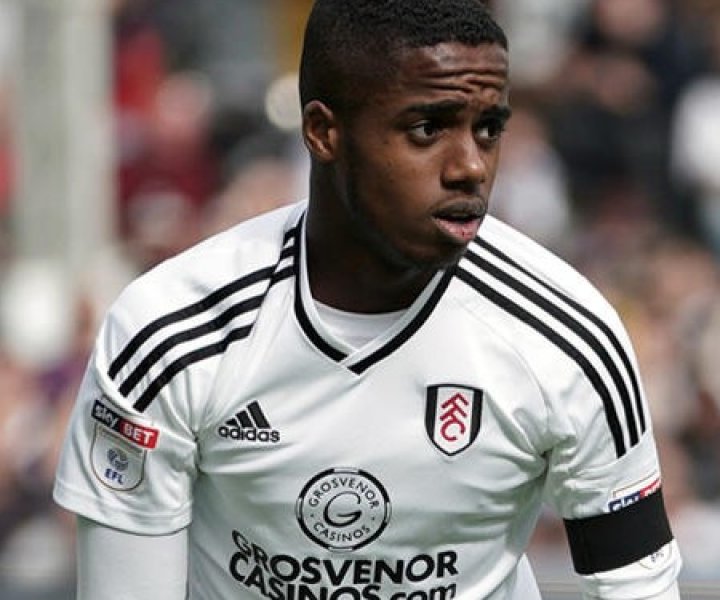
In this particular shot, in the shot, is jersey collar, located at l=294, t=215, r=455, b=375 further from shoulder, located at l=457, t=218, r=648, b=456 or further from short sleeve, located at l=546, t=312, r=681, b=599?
short sleeve, located at l=546, t=312, r=681, b=599

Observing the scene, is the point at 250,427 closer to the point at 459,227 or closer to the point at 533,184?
the point at 459,227

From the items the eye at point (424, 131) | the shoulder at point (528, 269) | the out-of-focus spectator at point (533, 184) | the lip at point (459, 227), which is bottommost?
the out-of-focus spectator at point (533, 184)

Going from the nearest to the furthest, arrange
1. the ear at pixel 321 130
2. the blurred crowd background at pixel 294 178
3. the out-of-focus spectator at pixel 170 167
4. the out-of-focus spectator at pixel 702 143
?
the ear at pixel 321 130 < the blurred crowd background at pixel 294 178 < the out-of-focus spectator at pixel 702 143 < the out-of-focus spectator at pixel 170 167

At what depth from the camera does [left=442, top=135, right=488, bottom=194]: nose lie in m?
3.27

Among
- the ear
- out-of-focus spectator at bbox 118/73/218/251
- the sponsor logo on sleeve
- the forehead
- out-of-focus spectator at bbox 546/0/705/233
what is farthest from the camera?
out-of-focus spectator at bbox 118/73/218/251

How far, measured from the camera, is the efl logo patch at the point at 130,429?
11.3ft

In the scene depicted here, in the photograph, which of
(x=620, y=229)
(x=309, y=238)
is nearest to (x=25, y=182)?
(x=620, y=229)

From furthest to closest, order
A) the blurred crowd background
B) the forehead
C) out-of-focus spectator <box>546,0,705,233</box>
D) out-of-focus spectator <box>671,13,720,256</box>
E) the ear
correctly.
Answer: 1. out-of-focus spectator <box>546,0,705,233</box>
2. out-of-focus spectator <box>671,13,720,256</box>
3. the blurred crowd background
4. the ear
5. the forehead

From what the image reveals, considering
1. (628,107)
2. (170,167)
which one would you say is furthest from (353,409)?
(170,167)

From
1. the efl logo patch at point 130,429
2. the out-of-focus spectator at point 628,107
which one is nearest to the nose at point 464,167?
the efl logo patch at point 130,429

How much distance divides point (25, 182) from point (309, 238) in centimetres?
560

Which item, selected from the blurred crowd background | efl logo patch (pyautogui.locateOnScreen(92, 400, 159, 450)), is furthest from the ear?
the blurred crowd background

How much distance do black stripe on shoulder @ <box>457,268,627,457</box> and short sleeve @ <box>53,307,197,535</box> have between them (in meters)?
0.50

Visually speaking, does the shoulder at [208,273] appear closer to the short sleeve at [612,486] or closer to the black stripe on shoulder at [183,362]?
the black stripe on shoulder at [183,362]
